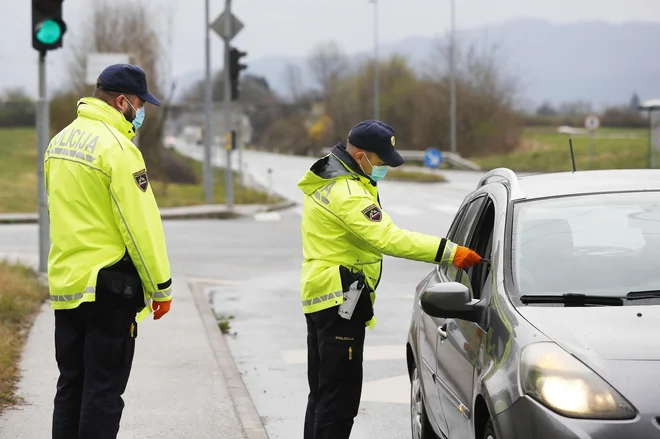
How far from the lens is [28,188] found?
133ft

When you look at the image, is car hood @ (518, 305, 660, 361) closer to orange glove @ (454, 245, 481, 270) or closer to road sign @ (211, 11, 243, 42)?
orange glove @ (454, 245, 481, 270)

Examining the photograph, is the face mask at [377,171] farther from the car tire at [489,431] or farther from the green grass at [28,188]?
the green grass at [28,188]

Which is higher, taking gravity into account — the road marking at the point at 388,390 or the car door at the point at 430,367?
the car door at the point at 430,367

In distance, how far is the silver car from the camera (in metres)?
3.74

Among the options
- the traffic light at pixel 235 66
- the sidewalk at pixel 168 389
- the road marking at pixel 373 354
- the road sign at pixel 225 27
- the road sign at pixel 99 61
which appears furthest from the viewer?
the road sign at pixel 225 27

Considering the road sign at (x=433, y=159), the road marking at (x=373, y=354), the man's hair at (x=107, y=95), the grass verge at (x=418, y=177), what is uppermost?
→ the man's hair at (x=107, y=95)

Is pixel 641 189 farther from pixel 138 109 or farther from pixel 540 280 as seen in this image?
pixel 138 109

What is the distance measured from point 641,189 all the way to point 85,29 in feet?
143

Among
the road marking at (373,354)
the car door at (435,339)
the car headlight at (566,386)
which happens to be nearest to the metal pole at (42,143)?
the road marking at (373,354)

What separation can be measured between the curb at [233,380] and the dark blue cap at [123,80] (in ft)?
7.40

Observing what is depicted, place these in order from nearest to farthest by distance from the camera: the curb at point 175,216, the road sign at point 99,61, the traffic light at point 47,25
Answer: the traffic light at point 47,25
the road sign at point 99,61
the curb at point 175,216

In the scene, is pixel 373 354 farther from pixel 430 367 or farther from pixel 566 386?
pixel 566 386

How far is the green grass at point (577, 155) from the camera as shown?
164ft

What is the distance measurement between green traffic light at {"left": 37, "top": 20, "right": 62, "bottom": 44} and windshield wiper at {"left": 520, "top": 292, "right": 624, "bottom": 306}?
31.8ft
